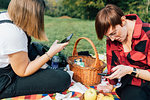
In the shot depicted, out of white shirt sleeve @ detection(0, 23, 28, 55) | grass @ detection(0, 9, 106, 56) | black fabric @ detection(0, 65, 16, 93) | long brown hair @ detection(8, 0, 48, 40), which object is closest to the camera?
white shirt sleeve @ detection(0, 23, 28, 55)

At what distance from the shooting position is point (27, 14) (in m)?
1.54

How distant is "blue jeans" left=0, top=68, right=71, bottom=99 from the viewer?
68.2 inches

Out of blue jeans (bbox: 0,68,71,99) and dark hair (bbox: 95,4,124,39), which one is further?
blue jeans (bbox: 0,68,71,99)

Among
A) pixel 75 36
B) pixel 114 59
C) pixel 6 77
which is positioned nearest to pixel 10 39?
pixel 6 77

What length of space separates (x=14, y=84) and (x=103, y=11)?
1.36 m

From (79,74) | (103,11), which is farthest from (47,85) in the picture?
(103,11)

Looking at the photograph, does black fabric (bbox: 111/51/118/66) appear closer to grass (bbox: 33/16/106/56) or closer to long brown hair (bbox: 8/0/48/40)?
long brown hair (bbox: 8/0/48/40)

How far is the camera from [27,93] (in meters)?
1.85

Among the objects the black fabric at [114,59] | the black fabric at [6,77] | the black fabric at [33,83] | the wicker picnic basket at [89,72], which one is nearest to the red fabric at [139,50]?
the black fabric at [114,59]

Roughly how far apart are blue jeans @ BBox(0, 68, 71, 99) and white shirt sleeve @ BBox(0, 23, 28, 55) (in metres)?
0.35

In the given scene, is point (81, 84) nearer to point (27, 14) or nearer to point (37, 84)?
point (37, 84)

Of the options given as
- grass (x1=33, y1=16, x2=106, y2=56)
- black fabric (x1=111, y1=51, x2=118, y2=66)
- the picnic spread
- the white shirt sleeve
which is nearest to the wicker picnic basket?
the picnic spread

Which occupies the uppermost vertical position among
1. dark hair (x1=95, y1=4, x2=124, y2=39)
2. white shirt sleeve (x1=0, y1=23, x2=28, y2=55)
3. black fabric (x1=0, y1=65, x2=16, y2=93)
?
dark hair (x1=95, y1=4, x2=124, y2=39)

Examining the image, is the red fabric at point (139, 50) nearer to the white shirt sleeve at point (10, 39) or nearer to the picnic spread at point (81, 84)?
the picnic spread at point (81, 84)
